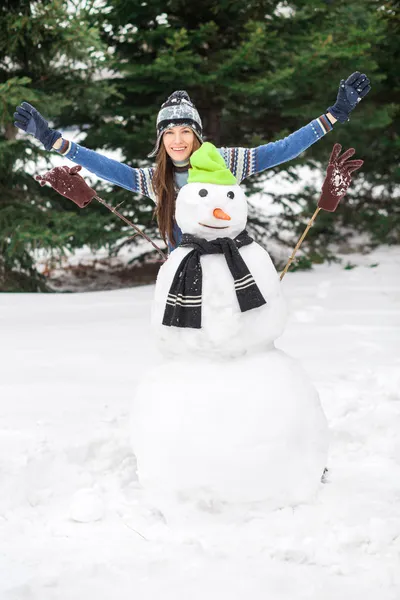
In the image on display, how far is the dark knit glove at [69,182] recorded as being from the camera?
10.3 feet

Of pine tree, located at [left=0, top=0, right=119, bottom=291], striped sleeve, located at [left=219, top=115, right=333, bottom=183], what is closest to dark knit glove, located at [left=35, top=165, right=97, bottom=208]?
striped sleeve, located at [left=219, top=115, right=333, bottom=183]

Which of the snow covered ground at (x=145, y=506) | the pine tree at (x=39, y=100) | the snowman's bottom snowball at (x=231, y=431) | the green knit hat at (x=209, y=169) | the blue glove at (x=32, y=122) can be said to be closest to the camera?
the snow covered ground at (x=145, y=506)

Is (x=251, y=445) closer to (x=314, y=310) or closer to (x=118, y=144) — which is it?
(x=314, y=310)

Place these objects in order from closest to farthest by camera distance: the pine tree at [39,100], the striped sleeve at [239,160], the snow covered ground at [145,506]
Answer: the snow covered ground at [145,506]
the striped sleeve at [239,160]
the pine tree at [39,100]

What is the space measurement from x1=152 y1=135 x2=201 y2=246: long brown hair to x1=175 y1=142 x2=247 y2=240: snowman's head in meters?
0.60

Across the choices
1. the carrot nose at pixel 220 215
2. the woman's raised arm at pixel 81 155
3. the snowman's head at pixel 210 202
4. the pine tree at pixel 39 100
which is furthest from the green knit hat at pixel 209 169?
the pine tree at pixel 39 100

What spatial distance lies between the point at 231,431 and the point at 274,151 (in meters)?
1.58

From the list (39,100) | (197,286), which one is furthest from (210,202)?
(39,100)

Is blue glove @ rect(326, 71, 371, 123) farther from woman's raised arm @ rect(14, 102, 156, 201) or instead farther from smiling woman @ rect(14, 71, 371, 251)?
woman's raised arm @ rect(14, 102, 156, 201)

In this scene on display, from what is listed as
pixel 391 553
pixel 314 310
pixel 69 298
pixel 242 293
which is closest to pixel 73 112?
pixel 69 298

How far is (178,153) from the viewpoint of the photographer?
334cm

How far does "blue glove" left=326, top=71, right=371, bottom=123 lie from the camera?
3267 millimetres

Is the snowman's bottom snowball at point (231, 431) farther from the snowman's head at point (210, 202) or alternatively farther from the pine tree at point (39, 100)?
the pine tree at point (39, 100)

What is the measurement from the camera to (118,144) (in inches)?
297
